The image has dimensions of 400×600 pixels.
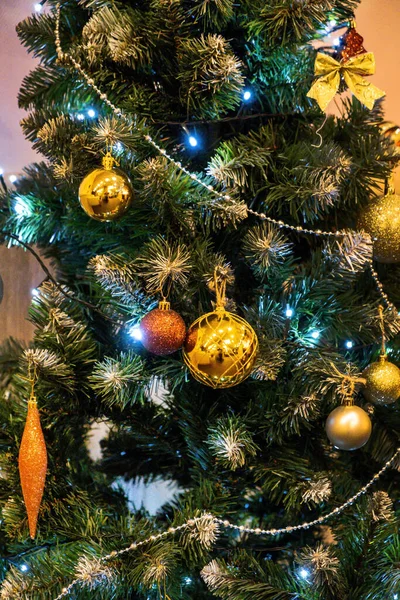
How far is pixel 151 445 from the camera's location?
698 millimetres

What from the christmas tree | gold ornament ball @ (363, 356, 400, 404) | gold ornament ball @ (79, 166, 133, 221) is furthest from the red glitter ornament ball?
gold ornament ball @ (363, 356, 400, 404)

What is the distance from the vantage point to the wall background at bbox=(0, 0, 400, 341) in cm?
90

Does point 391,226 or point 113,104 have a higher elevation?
point 113,104

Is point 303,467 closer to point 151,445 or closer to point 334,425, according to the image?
point 334,425

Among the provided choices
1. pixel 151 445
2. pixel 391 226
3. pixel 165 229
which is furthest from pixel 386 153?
pixel 151 445

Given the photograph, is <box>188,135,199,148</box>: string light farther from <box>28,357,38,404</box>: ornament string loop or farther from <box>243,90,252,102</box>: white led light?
<box>28,357,38,404</box>: ornament string loop

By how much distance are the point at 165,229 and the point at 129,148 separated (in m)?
0.09

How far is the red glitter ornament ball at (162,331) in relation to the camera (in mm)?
530

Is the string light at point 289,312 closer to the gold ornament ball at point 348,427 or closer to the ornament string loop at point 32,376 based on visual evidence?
the gold ornament ball at point 348,427

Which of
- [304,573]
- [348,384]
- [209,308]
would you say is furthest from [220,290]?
[304,573]

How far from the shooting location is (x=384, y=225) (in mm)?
631

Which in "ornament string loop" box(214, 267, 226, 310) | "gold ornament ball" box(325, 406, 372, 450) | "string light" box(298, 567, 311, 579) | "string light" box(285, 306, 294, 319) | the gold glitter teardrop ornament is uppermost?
"ornament string loop" box(214, 267, 226, 310)

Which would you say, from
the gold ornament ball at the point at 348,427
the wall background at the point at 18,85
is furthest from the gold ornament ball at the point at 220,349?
the wall background at the point at 18,85

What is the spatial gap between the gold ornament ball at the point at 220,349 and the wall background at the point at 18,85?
1.47 ft
